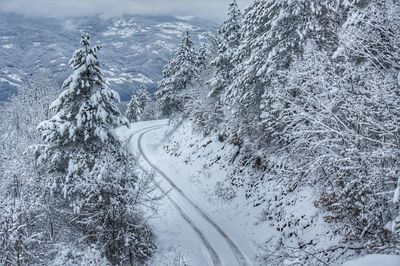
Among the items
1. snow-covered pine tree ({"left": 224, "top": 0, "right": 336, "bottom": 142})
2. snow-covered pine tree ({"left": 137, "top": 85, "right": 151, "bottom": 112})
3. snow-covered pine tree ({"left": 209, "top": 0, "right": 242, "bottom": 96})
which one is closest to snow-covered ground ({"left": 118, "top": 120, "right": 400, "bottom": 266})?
snow-covered pine tree ({"left": 224, "top": 0, "right": 336, "bottom": 142})

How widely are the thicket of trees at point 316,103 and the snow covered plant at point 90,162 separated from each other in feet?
22.0

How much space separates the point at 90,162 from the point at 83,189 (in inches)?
81.0

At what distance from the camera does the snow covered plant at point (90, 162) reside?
16250 mm

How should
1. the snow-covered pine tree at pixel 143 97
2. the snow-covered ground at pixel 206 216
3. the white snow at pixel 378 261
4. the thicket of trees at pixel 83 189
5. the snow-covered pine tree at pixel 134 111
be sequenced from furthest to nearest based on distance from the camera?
the snow-covered pine tree at pixel 143 97 < the snow-covered pine tree at pixel 134 111 < the snow-covered ground at pixel 206 216 < the thicket of trees at pixel 83 189 < the white snow at pixel 378 261

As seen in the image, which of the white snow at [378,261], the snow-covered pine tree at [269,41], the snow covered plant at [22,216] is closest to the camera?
the white snow at [378,261]

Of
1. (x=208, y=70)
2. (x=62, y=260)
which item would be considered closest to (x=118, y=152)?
(x=62, y=260)

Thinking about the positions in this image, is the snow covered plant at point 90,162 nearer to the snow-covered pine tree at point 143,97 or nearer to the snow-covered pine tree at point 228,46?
the snow-covered pine tree at point 228,46

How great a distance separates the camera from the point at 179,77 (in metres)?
44.9

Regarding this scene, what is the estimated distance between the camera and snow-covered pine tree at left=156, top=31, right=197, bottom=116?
44.7 metres

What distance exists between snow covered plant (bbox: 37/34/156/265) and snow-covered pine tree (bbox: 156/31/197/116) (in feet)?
85.4

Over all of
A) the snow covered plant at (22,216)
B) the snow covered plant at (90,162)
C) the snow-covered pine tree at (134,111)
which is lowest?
the snow-covered pine tree at (134,111)

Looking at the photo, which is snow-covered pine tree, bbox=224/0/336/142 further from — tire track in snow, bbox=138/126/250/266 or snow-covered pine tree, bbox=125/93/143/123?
snow-covered pine tree, bbox=125/93/143/123

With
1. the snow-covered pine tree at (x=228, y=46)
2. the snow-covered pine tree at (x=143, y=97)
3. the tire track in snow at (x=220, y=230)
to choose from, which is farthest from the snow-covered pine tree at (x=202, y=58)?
the snow-covered pine tree at (x=143, y=97)

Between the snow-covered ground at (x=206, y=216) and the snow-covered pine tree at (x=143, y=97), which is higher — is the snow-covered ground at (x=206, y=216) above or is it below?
above
